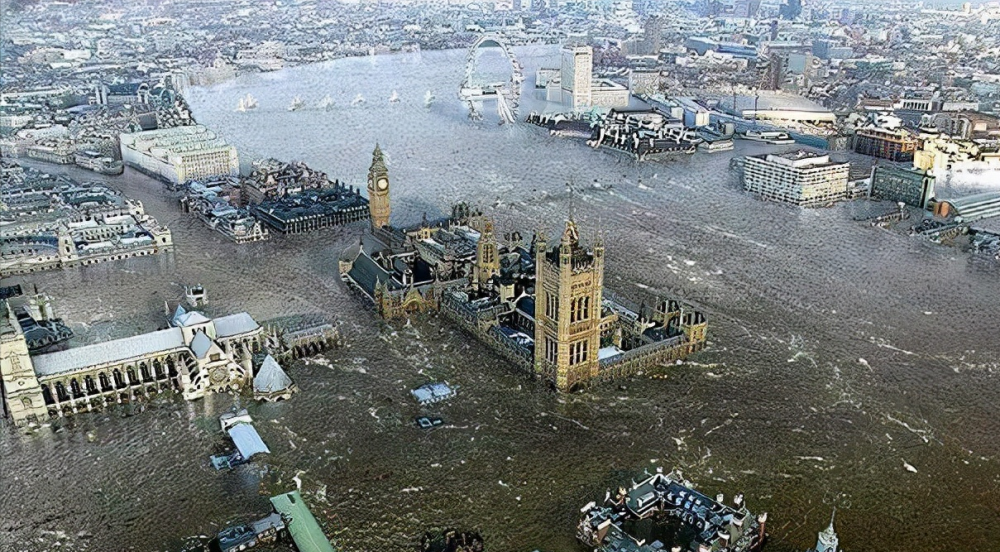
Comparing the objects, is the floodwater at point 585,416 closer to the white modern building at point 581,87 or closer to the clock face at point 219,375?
the clock face at point 219,375

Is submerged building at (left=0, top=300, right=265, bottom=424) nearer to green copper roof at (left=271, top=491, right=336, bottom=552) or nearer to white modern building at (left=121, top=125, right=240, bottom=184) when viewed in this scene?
green copper roof at (left=271, top=491, right=336, bottom=552)

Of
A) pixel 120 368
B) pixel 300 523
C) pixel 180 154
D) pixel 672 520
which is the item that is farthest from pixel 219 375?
pixel 180 154

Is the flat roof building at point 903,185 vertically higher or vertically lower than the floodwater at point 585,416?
higher

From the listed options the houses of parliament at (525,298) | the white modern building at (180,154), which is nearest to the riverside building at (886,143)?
A: the houses of parliament at (525,298)

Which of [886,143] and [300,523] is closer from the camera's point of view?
[300,523]

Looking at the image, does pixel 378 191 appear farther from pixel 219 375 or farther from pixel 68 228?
pixel 219 375
